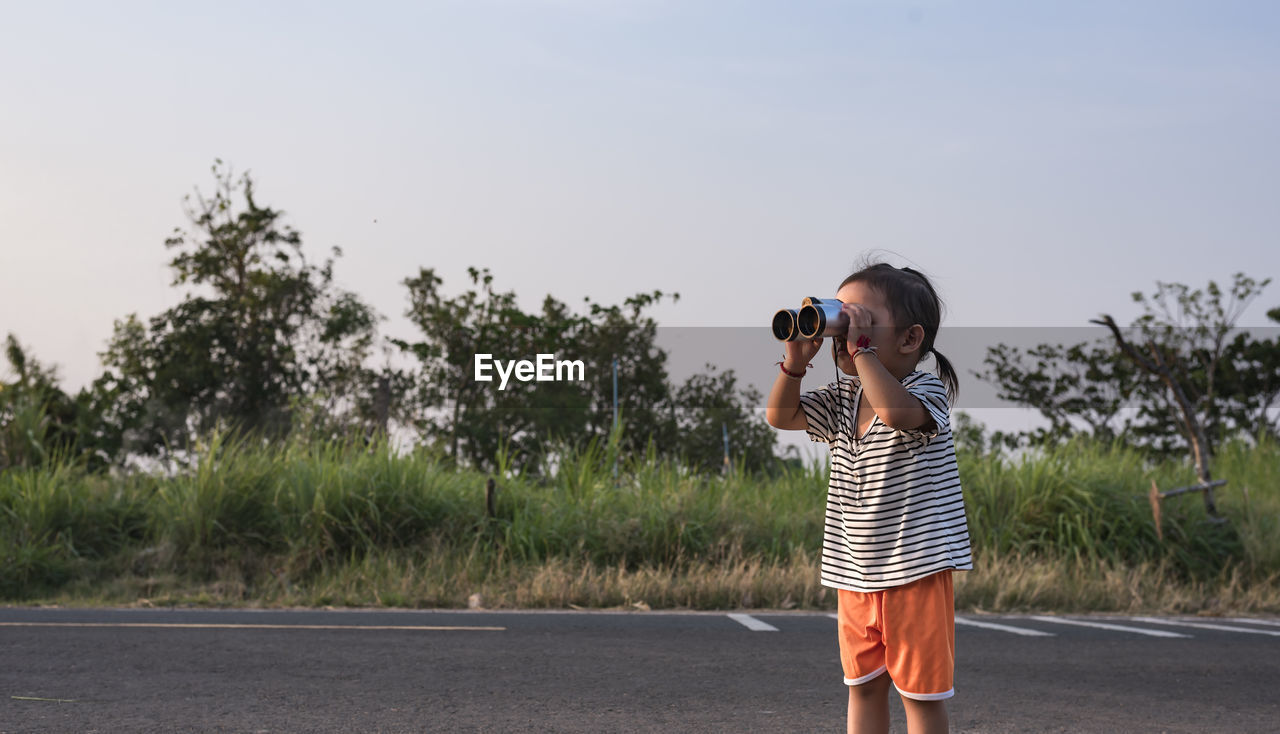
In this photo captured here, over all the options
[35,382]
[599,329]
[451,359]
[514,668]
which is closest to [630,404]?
[599,329]

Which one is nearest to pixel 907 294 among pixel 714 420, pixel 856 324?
pixel 856 324

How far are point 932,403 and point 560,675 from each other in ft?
11.3

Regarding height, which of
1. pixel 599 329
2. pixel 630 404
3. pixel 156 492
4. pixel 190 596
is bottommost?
pixel 190 596

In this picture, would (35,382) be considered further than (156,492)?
Yes

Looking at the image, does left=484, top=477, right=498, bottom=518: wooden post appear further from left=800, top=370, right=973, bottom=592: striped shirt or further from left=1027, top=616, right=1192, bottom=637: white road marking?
left=800, top=370, right=973, bottom=592: striped shirt

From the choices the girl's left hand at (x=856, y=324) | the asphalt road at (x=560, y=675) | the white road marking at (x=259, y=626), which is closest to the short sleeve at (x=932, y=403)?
the girl's left hand at (x=856, y=324)

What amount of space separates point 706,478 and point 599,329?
78.8 feet

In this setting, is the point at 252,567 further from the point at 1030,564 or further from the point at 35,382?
the point at 35,382

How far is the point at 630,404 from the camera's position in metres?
37.6

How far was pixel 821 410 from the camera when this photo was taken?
3246 millimetres

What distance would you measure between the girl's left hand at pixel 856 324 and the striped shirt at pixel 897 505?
19 cm

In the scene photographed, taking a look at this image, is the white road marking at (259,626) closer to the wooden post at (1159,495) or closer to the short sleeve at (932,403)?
the short sleeve at (932,403)

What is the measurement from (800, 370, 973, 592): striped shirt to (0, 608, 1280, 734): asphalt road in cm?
186

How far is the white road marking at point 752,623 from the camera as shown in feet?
27.0
